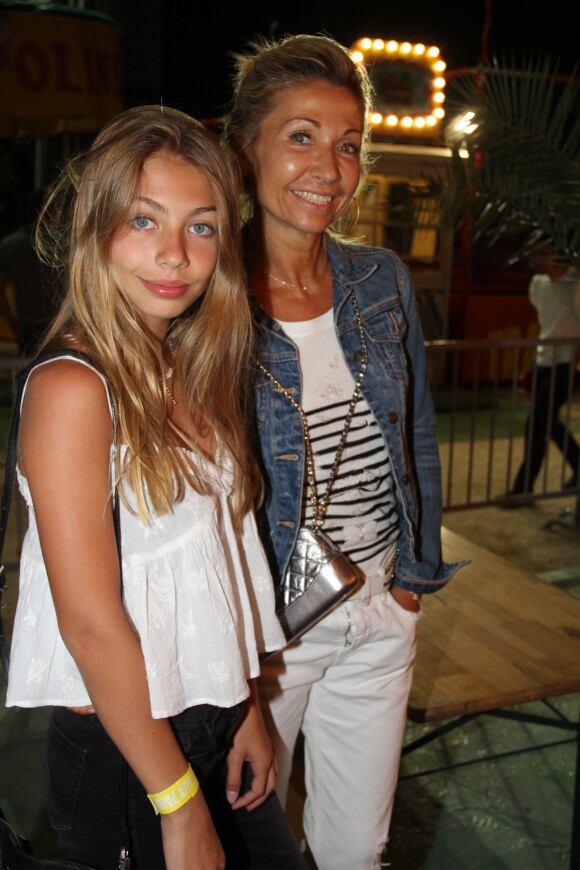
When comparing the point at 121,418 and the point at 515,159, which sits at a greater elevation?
the point at 515,159

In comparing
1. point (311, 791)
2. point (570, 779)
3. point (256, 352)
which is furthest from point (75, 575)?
point (570, 779)

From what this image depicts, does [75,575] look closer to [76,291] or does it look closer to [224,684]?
[224,684]

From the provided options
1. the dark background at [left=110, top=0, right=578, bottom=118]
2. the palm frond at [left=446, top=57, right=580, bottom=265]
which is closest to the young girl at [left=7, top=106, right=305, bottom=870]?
the palm frond at [left=446, top=57, right=580, bottom=265]

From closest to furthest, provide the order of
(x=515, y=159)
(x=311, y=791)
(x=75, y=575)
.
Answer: (x=75, y=575) → (x=311, y=791) → (x=515, y=159)

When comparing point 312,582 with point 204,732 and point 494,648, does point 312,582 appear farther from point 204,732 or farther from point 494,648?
point 494,648

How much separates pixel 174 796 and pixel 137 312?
73 cm

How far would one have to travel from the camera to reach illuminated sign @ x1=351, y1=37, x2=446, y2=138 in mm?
9812

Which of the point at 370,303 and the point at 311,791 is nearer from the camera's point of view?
the point at 370,303

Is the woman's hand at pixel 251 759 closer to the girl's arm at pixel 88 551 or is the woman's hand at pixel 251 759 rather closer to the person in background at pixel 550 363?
the girl's arm at pixel 88 551

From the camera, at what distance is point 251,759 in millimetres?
1531

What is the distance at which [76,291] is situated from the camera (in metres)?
1.25

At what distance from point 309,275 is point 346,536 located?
0.56 m

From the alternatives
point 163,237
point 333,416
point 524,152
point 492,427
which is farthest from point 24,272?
point 163,237

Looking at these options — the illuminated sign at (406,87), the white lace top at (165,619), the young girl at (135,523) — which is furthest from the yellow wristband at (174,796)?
the illuminated sign at (406,87)
